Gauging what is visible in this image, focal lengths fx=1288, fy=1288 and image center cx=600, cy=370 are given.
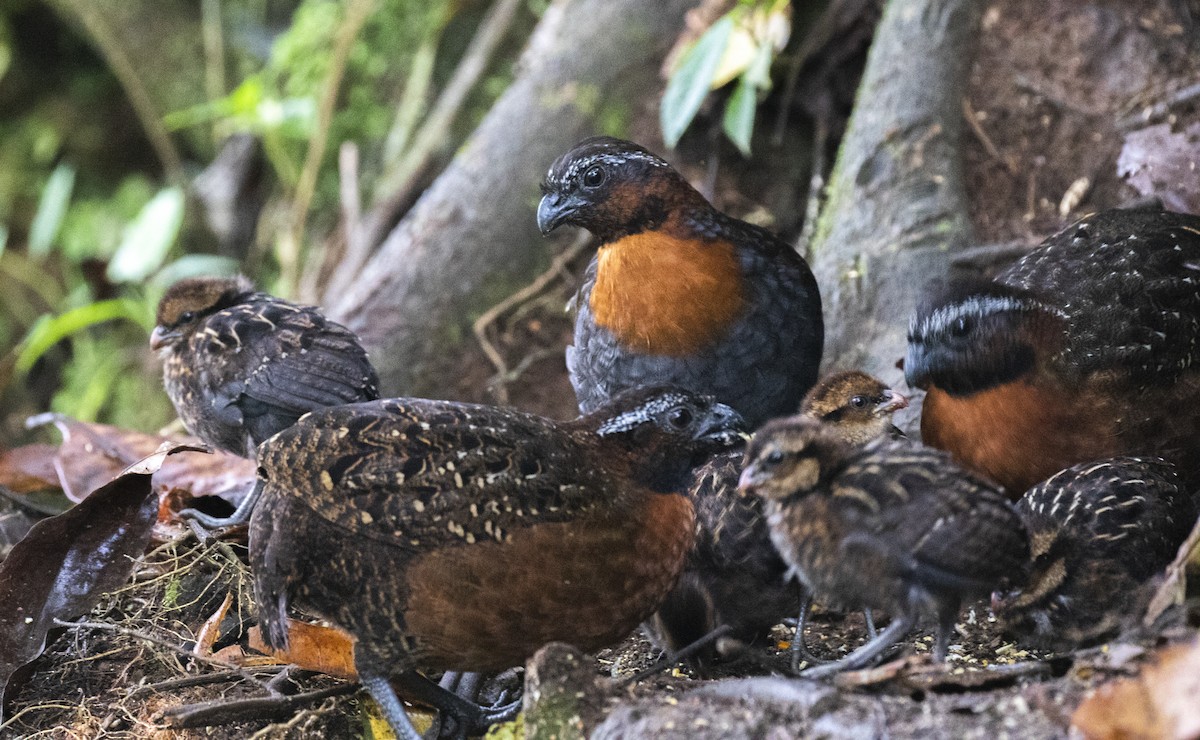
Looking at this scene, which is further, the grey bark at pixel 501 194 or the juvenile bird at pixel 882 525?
A: the grey bark at pixel 501 194

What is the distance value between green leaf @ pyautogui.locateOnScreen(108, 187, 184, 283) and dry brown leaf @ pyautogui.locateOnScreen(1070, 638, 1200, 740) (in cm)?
770

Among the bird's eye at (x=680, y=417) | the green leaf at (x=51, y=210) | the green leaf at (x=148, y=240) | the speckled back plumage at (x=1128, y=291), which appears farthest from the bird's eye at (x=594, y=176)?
the green leaf at (x=51, y=210)

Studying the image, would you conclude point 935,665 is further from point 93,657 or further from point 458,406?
point 93,657

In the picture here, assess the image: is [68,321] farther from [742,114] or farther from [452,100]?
[742,114]

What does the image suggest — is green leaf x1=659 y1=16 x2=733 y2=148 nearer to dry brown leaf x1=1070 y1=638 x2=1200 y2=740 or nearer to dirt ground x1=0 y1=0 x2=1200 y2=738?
dirt ground x1=0 y1=0 x2=1200 y2=738

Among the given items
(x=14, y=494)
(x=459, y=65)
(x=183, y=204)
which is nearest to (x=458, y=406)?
(x=14, y=494)

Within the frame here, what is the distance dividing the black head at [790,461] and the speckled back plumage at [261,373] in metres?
2.24

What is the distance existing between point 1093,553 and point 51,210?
29.3 feet

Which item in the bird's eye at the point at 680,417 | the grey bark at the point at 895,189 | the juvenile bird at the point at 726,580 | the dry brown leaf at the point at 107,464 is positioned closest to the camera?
the bird's eye at the point at 680,417

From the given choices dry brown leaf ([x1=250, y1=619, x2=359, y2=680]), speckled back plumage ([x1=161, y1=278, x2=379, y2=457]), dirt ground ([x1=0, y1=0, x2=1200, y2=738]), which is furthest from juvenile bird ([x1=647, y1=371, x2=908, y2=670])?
speckled back plumage ([x1=161, y1=278, x2=379, y2=457])

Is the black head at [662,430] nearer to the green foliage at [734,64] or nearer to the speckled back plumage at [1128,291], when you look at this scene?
the speckled back plumage at [1128,291]

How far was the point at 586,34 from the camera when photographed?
8281mm

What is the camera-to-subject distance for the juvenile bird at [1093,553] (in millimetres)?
4012

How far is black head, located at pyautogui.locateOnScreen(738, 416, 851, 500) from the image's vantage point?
3826 millimetres
